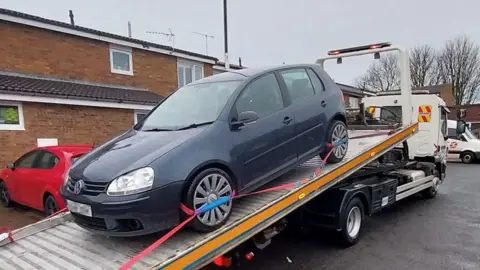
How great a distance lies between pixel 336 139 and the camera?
514cm

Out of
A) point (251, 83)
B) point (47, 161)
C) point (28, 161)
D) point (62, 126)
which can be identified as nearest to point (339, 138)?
point (251, 83)

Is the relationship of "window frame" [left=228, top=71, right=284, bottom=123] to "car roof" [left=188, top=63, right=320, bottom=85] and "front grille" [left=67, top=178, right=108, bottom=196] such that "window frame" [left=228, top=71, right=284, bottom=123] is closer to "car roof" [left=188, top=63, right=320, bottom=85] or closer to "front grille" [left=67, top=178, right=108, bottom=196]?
"car roof" [left=188, top=63, right=320, bottom=85]

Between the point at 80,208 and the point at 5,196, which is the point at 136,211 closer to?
the point at 80,208

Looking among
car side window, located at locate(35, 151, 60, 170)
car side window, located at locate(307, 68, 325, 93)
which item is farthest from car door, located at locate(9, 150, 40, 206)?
car side window, located at locate(307, 68, 325, 93)

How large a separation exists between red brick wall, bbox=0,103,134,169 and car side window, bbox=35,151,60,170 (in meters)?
3.57

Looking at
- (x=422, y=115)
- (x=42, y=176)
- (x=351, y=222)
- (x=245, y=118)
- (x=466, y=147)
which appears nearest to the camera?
(x=245, y=118)

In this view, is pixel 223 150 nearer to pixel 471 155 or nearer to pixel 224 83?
pixel 224 83

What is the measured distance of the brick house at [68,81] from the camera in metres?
9.77

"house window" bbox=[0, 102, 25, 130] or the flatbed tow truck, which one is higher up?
"house window" bbox=[0, 102, 25, 130]

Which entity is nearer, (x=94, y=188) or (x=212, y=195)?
(x=94, y=188)

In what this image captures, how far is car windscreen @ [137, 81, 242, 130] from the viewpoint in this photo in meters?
3.89

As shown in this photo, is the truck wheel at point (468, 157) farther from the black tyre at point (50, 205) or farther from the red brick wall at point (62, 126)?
the black tyre at point (50, 205)

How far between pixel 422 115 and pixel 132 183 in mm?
7844

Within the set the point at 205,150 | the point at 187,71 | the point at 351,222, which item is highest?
the point at 187,71
